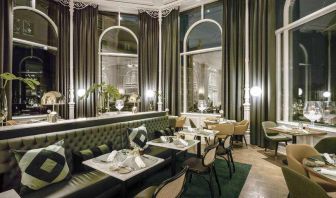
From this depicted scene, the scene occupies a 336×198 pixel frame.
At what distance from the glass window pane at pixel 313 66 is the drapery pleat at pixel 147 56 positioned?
4.69 m

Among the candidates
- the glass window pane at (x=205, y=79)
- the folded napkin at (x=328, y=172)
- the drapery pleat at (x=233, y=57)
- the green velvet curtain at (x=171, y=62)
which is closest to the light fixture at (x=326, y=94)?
the drapery pleat at (x=233, y=57)

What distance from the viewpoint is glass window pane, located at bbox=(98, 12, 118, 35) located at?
322 inches

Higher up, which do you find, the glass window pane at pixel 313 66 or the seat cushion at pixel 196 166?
the glass window pane at pixel 313 66

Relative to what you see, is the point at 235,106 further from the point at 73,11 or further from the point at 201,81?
the point at 73,11

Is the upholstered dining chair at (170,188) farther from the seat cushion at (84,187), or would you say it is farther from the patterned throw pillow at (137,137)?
the patterned throw pillow at (137,137)

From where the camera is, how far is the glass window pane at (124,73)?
335 inches

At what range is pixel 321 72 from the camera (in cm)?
485

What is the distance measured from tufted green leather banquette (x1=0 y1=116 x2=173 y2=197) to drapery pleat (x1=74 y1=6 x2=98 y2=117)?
4.15 metres

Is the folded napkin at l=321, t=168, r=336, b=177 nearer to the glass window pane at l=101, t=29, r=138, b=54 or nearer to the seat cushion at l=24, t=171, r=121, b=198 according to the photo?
the seat cushion at l=24, t=171, r=121, b=198

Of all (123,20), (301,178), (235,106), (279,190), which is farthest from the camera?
(123,20)

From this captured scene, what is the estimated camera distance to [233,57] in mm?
6562

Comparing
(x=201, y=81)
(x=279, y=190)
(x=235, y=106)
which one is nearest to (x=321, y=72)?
(x=235, y=106)

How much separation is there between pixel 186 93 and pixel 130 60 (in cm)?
269

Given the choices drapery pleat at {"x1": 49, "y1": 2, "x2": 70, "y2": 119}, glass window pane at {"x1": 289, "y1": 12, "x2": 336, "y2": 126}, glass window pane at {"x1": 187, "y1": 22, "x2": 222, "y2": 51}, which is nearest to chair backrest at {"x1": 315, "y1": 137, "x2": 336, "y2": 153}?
glass window pane at {"x1": 289, "y1": 12, "x2": 336, "y2": 126}
